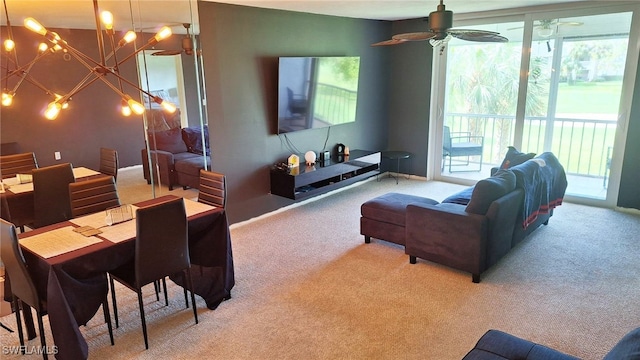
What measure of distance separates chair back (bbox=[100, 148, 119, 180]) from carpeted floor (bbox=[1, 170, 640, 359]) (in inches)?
27.4

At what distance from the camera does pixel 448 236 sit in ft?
11.8

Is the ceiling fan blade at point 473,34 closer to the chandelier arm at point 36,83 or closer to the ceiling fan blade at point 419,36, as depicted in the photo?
the ceiling fan blade at point 419,36

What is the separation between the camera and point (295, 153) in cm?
545

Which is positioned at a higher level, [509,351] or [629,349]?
[629,349]

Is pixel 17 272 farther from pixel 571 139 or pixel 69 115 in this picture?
pixel 571 139

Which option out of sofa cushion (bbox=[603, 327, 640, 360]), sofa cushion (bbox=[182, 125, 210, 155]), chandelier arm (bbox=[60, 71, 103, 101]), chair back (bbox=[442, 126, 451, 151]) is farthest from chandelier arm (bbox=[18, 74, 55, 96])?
chair back (bbox=[442, 126, 451, 151])

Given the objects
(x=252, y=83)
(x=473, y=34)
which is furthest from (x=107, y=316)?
(x=473, y=34)

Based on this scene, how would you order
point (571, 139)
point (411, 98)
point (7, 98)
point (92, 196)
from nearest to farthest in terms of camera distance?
point (7, 98) → point (92, 196) → point (571, 139) → point (411, 98)

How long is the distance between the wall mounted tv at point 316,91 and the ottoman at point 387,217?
1.55 meters

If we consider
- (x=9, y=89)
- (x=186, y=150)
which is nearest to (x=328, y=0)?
(x=186, y=150)

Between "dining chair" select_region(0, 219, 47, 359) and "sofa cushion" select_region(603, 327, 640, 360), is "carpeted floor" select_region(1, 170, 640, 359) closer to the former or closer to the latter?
"dining chair" select_region(0, 219, 47, 359)

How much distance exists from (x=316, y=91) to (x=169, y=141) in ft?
6.35

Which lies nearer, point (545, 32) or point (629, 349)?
point (629, 349)

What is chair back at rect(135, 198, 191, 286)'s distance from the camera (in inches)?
102
